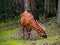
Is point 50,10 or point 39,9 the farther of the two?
point 39,9

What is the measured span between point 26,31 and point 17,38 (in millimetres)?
799

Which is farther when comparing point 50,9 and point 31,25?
point 50,9

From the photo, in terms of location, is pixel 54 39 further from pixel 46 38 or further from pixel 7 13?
pixel 7 13

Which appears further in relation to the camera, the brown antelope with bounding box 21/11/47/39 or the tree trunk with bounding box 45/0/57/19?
the tree trunk with bounding box 45/0/57/19

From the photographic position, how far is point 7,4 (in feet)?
64.0

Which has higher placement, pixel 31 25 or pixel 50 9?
pixel 31 25

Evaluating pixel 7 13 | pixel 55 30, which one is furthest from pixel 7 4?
pixel 55 30

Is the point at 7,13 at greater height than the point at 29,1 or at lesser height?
lesser

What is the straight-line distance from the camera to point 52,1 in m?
17.1

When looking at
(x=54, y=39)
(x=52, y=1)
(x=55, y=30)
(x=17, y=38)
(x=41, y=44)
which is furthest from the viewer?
(x=52, y=1)

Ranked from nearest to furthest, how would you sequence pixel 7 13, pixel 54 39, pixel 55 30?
pixel 54 39 → pixel 55 30 → pixel 7 13

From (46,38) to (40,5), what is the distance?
872 centimetres

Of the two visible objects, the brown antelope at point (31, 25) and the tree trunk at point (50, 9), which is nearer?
the brown antelope at point (31, 25)

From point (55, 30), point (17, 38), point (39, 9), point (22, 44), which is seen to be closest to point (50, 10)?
point (39, 9)
